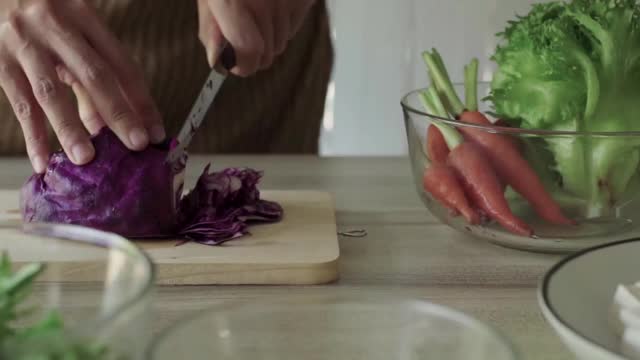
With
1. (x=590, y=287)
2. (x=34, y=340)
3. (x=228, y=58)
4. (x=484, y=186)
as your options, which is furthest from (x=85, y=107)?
(x=34, y=340)

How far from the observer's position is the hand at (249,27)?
1.11m

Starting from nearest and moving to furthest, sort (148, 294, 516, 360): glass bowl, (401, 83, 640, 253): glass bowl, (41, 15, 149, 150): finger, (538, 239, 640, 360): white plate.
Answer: (148, 294, 516, 360): glass bowl → (538, 239, 640, 360): white plate → (401, 83, 640, 253): glass bowl → (41, 15, 149, 150): finger

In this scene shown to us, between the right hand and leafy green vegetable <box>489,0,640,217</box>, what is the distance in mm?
376

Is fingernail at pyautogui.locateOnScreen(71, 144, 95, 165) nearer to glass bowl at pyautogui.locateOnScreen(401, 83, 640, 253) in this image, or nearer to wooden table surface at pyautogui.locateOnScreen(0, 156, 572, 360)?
wooden table surface at pyautogui.locateOnScreen(0, 156, 572, 360)

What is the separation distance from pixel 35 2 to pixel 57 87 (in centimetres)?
11

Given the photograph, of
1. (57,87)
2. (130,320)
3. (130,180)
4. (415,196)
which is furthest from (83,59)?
(130,320)

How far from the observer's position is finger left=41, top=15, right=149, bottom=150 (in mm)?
969

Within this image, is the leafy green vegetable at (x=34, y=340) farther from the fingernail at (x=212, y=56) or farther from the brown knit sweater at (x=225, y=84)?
the brown knit sweater at (x=225, y=84)

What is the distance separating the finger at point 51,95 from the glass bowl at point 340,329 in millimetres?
499

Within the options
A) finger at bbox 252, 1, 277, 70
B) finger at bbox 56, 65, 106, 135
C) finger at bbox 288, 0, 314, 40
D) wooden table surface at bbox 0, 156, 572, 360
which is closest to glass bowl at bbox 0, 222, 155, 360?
wooden table surface at bbox 0, 156, 572, 360

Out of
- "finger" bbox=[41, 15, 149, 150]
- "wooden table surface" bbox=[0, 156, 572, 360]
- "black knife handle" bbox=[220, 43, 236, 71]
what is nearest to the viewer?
"wooden table surface" bbox=[0, 156, 572, 360]

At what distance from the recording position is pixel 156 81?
1461 millimetres

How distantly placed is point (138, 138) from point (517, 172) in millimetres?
364

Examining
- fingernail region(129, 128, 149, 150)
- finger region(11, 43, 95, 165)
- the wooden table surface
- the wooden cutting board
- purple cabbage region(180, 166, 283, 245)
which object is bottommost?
the wooden table surface
